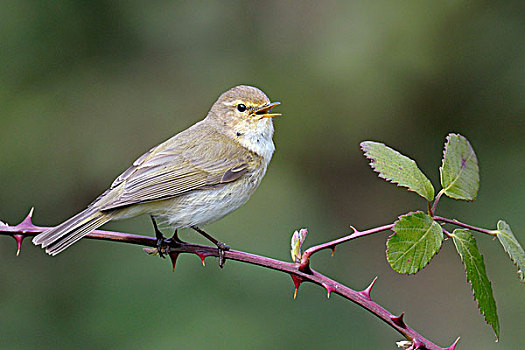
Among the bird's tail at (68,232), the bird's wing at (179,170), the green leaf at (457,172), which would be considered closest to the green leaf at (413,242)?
the green leaf at (457,172)

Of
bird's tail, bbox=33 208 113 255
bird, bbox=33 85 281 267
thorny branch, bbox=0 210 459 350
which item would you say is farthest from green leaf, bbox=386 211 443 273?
bird's tail, bbox=33 208 113 255

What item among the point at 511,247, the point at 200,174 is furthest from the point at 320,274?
the point at 200,174

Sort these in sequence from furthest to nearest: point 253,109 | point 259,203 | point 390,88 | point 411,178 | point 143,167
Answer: point 390,88 < point 259,203 < point 253,109 < point 143,167 < point 411,178

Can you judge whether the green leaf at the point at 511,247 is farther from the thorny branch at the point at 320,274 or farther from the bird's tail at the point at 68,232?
the bird's tail at the point at 68,232

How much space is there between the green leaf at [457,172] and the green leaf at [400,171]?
6 cm

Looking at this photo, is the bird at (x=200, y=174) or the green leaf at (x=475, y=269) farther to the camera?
the bird at (x=200, y=174)

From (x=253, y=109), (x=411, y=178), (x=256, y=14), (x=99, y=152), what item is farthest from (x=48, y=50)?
(x=411, y=178)

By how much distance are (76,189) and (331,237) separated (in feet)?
7.16

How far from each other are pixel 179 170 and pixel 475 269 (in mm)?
1759

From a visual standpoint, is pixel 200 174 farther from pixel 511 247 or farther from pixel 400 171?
pixel 511 247

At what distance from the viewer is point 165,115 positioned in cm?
607

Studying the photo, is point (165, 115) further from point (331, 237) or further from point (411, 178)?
point (411, 178)

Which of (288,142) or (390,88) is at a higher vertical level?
(390,88)

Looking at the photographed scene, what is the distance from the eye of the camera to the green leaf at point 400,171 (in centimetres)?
198
